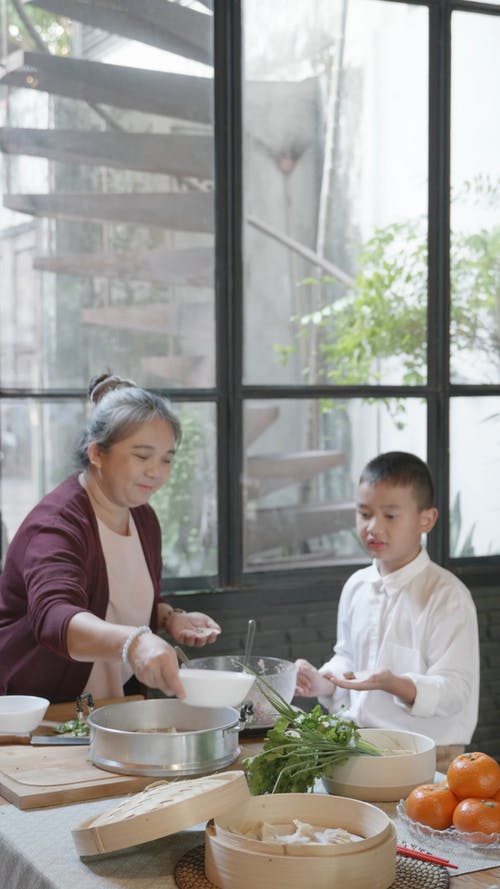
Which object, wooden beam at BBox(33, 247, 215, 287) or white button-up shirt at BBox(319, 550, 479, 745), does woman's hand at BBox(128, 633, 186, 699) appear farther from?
wooden beam at BBox(33, 247, 215, 287)

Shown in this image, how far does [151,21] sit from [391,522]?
1774 mm

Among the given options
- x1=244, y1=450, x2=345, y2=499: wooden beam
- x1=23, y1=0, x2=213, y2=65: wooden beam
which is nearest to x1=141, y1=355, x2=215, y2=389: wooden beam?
x1=244, y1=450, x2=345, y2=499: wooden beam

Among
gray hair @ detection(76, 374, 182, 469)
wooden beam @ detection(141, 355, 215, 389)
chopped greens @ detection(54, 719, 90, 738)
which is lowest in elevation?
chopped greens @ detection(54, 719, 90, 738)

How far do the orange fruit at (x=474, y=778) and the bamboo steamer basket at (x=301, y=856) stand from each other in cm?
18

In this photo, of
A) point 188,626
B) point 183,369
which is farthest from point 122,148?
point 188,626

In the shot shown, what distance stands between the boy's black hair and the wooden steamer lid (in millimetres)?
1331

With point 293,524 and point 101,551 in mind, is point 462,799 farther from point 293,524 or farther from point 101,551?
point 293,524

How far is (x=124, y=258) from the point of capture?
11.4 feet

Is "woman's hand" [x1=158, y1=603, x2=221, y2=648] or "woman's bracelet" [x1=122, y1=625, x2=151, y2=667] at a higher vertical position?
"woman's bracelet" [x1=122, y1=625, x2=151, y2=667]

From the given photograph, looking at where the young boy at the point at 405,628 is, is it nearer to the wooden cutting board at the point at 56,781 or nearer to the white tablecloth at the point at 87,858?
the wooden cutting board at the point at 56,781

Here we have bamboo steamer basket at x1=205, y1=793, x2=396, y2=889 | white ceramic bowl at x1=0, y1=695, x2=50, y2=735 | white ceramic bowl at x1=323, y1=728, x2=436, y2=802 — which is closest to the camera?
bamboo steamer basket at x1=205, y1=793, x2=396, y2=889

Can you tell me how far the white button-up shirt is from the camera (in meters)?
2.44

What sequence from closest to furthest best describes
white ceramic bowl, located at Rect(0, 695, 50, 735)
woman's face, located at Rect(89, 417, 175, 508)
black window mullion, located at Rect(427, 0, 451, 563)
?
white ceramic bowl, located at Rect(0, 695, 50, 735) < woman's face, located at Rect(89, 417, 175, 508) < black window mullion, located at Rect(427, 0, 451, 563)

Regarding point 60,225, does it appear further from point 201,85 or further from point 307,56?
point 307,56
